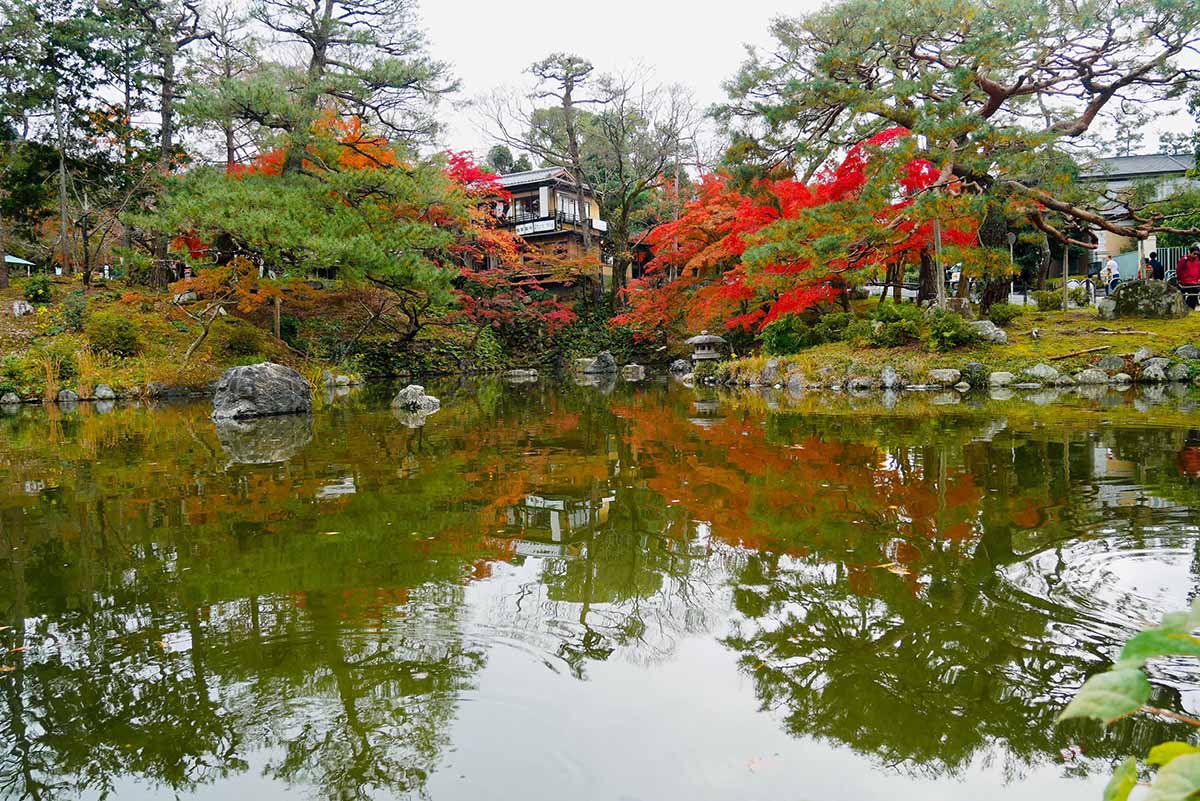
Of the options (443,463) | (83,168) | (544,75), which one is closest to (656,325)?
(544,75)

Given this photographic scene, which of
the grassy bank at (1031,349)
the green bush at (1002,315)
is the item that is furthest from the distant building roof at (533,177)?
the green bush at (1002,315)

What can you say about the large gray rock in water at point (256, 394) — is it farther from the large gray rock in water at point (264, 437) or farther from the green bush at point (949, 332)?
the green bush at point (949, 332)

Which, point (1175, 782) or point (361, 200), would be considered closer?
point (1175, 782)

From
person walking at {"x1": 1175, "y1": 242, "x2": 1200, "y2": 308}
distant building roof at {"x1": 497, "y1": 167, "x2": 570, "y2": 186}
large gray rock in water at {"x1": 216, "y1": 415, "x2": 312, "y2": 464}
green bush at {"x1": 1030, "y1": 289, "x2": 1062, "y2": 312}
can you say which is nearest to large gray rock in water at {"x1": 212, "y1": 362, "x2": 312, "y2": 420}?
large gray rock in water at {"x1": 216, "y1": 415, "x2": 312, "y2": 464}

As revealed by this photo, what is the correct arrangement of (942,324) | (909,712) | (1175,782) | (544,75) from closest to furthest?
(1175,782), (909,712), (942,324), (544,75)

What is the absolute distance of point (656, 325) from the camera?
83.1ft

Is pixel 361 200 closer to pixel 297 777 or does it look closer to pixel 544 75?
pixel 544 75

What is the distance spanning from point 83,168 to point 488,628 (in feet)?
72.5

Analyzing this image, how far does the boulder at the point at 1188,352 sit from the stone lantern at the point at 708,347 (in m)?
9.74

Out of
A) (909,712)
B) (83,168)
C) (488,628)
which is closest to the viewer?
(909,712)

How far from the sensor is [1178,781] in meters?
0.75

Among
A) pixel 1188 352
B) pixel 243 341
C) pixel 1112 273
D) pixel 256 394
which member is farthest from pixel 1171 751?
pixel 1112 273

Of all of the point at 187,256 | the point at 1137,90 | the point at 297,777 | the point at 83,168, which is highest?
the point at 83,168

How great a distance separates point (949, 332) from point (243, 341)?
15.9 m
